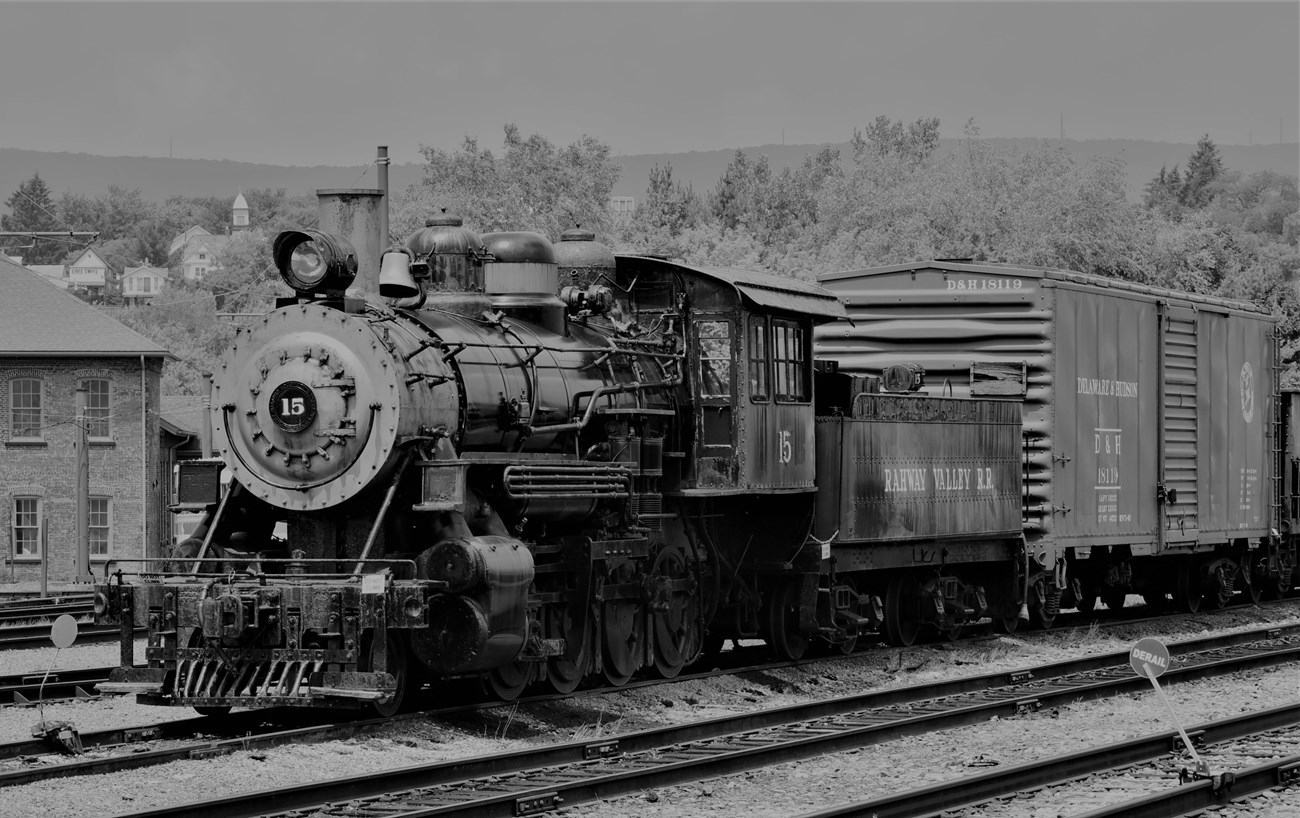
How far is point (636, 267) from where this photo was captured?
14.9 m

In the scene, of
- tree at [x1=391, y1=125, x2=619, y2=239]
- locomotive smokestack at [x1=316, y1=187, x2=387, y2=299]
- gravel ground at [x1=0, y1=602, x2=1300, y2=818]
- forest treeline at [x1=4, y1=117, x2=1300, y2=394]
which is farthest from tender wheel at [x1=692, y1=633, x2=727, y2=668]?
tree at [x1=391, y1=125, x2=619, y2=239]

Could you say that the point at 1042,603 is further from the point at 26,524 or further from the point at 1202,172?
the point at 1202,172

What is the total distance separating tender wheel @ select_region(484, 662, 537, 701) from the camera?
12.7m

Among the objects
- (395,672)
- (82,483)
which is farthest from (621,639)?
(82,483)

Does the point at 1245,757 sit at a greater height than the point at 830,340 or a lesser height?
lesser

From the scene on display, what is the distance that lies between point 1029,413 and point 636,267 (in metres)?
5.88

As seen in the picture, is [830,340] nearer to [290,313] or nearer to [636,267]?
[636,267]

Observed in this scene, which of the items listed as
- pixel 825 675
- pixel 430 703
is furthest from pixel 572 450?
pixel 825 675

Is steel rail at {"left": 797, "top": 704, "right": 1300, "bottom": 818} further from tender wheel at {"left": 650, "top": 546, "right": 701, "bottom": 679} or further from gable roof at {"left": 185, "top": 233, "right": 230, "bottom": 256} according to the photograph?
gable roof at {"left": 185, "top": 233, "right": 230, "bottom": 256}

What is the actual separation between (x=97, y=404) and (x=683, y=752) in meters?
28.7

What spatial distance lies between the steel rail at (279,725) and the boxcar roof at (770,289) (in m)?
3.24

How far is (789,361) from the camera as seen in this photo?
15.2 meters

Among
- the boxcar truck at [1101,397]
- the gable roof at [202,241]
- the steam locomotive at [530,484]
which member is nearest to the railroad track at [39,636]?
the steam locomotive at [530,484]

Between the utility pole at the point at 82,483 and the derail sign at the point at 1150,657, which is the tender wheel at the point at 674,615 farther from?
the utility pole at the point at 82,483
